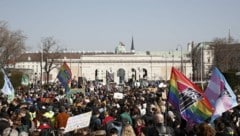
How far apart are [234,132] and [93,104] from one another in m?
8.69

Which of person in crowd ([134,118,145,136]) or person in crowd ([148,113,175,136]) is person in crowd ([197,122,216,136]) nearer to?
person in crowd ([148,113,175,136])

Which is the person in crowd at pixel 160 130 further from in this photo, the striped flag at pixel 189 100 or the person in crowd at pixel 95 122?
the person in crowd at pixel 95 122

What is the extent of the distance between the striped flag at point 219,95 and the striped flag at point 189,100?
189 mm

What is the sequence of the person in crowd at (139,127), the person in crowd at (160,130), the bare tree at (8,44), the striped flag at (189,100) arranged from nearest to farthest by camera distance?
the striped flag at (189,100)
the person in crowd at (160,130)
the person in crowd at (139,127)
the bare tree at (8,44)

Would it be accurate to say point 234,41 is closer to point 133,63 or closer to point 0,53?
point 0,53

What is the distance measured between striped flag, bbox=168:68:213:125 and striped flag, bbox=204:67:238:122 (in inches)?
7.4

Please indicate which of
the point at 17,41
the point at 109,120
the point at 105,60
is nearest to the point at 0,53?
the point at 17,41

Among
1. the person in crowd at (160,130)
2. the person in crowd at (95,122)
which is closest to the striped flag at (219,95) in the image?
the person in crowd at (160,130)

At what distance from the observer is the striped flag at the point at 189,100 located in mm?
12344

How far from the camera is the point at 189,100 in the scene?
41.4ft

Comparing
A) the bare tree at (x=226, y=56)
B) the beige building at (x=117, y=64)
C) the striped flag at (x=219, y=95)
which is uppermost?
the striped flag at (x=219, y=95)

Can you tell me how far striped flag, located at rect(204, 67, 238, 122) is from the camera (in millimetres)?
12602

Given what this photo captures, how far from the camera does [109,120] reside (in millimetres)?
14859

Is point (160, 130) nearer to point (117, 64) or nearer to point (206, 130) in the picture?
point (206, 130)
